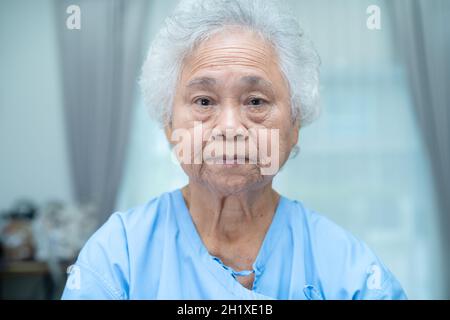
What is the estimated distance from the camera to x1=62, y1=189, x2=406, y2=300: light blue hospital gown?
0.71 m

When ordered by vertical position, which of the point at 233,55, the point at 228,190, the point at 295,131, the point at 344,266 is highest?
the point at 233,55

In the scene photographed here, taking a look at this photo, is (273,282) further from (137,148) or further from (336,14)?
(137,148)

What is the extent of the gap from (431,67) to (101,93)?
1.18 metres

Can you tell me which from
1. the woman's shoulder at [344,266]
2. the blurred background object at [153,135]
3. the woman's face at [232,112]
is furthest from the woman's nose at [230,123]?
the blurred background object at [153,135]

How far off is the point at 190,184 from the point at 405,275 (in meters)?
1.63

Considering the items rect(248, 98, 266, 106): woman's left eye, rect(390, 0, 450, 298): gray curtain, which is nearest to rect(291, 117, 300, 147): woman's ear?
rect(248, 98, 266, 106): woman's left eye

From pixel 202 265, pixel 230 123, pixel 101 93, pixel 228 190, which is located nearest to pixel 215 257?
pixel 202 265

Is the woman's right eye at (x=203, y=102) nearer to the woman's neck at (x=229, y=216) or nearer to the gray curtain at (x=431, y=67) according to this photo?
the woman's neck at (x=229, y=216)

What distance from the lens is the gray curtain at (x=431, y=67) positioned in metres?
1.06

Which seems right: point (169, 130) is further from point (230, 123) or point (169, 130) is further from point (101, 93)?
point (101, 93)

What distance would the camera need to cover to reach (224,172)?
0.70 metres

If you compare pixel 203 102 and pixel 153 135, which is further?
pixel 153 135

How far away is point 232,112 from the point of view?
690mm

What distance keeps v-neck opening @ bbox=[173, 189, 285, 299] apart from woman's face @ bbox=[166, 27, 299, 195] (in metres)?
0.10
